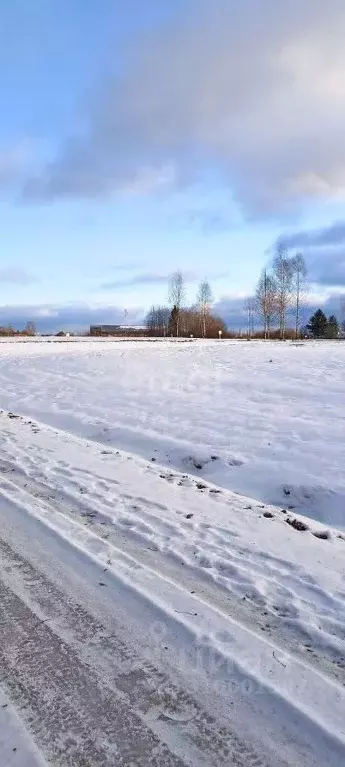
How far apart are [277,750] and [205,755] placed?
37 cm

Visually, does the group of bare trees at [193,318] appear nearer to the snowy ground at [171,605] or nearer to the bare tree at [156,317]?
the bare tree at [156,317]

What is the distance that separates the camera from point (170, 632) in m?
3.54

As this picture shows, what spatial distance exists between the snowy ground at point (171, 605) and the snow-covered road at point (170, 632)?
11mm

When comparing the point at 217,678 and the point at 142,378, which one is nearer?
the point at 217,678

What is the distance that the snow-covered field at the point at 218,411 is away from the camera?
7.90 metres

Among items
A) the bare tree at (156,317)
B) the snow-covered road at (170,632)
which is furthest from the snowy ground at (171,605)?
the bare tree at (156,317)

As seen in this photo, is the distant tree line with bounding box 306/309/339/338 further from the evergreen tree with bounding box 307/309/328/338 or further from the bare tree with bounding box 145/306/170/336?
the bare tree with bounding box 145/306/170/336

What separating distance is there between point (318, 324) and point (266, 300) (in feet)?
94.7

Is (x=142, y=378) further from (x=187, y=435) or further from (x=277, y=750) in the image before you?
(x=277, y=750)

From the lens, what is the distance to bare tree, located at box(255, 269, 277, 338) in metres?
65.2

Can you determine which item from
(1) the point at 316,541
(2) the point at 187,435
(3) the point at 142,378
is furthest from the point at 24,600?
(3) the point at 142,378

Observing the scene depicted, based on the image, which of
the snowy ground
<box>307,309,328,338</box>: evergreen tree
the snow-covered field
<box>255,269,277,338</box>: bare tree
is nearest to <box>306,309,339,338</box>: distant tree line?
<box>307,309,328,338</box>: evergreen tree

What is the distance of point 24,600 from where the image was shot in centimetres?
394

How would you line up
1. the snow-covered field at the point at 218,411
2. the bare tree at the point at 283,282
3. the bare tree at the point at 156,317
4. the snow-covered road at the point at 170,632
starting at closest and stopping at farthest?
1. the snow-covered road at the point at 170,632
2. the snow-covered field at the point at 218,411
3. the bare tree at the point at 283,282
4. the bare tree at the point at 156,317
